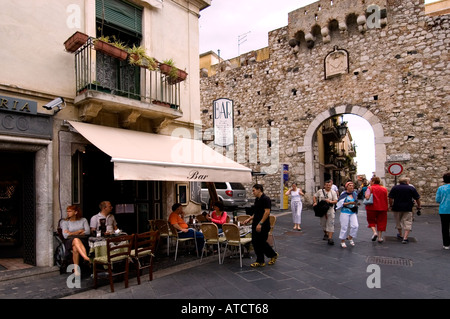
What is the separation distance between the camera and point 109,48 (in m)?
5.64

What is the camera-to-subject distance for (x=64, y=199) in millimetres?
5488

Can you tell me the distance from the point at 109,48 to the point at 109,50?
0.04m

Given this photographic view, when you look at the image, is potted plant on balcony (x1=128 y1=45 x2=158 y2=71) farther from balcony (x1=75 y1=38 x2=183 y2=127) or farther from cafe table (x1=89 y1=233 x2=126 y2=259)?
cafe table (x1=89 y1=233 x2=126 y2=259)

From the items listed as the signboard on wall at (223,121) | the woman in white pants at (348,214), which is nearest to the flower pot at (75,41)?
the signboard on wall at (223,121)

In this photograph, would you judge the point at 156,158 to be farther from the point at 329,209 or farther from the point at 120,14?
the point at 329,209

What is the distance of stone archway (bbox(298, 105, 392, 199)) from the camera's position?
43.3ft

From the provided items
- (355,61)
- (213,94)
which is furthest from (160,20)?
(213,94)

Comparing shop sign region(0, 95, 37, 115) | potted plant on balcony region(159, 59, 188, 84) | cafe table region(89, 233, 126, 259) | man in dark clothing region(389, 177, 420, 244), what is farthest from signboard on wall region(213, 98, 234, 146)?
cafe table region(89, 233, 126, 259)

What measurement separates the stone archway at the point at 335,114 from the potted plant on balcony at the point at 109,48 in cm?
1130

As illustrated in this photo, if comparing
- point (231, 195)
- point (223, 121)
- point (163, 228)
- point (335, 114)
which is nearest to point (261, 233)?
point (163, 228)

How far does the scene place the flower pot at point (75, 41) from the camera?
17.4ft

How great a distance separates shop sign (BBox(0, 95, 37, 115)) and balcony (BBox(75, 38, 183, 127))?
2.53 ft

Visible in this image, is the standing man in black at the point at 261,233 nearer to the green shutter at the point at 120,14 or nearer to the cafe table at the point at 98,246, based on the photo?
the cafe table at the point at 98,246
